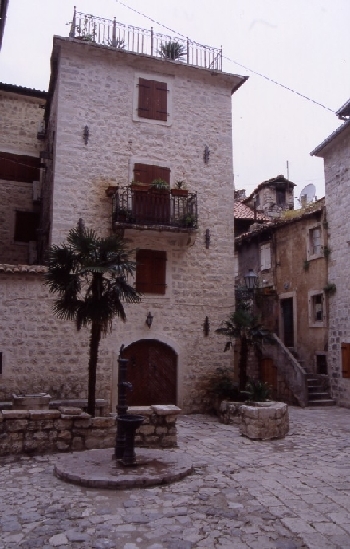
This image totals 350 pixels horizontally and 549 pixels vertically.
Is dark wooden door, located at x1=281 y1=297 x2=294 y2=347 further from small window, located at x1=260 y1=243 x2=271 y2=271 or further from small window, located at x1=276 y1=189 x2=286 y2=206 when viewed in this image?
small window, located at x1=276 y1=189 x2=286 y2=206

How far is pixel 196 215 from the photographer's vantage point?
50.1 ft

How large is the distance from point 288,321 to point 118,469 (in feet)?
45.1

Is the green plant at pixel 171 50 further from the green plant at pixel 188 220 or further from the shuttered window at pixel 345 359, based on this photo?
the shuttered window at pixel 345 359

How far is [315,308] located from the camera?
723 inches

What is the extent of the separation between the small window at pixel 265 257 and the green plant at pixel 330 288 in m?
4.07

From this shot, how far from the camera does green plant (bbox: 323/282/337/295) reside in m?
16.9

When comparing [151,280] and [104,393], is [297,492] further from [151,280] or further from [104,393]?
[151,280]

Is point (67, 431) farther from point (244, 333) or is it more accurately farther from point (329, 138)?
point (329, 138)

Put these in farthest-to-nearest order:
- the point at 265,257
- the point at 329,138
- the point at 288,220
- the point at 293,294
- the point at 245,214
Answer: the point at 245,214
the point at 265,257
the point at 293,294
the point at 288,220
the point at 329,138

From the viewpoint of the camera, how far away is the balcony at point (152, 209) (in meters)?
14.5

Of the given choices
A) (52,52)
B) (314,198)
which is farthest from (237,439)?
(314,198)

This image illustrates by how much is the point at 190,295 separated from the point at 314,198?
11.4m

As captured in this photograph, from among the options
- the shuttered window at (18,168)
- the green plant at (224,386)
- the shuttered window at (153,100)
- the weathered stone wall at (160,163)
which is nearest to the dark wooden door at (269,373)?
the weathered stone wall at (160,163)

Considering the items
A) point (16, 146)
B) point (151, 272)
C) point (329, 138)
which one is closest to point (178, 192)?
point (151, 272)
